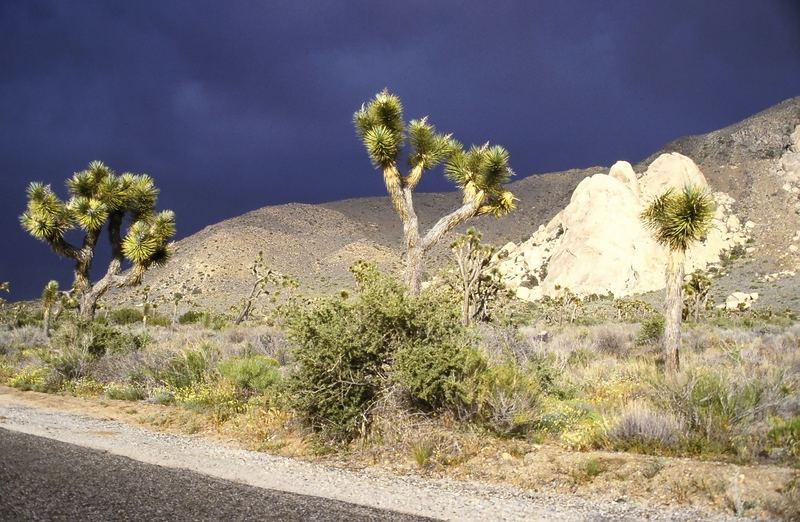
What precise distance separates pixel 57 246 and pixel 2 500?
1922 cm

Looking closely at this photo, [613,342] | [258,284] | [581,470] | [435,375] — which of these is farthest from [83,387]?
[258,284]

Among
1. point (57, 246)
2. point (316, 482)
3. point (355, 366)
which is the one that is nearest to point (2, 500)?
point (316, 482)

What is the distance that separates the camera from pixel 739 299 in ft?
146

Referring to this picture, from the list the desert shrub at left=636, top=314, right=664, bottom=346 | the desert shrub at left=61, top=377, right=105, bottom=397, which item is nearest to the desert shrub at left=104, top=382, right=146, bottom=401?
the desert shrub at left=61, top=377, right=105, bottom=397

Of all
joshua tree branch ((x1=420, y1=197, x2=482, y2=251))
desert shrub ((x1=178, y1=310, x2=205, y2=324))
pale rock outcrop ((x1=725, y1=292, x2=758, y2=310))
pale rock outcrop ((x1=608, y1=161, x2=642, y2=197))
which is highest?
pale rock outcrop ((x1=608, y1=161, x2=642, y2=197))

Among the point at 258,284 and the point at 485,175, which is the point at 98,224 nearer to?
the point at 485,175

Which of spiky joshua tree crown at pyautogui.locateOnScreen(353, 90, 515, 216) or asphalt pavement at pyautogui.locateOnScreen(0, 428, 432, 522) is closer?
asphalt pavement at pyautogui.locateOnScreen(0, 428, 432, 522)

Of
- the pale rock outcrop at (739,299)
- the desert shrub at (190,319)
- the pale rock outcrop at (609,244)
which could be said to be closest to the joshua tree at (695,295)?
the pale rock outcrop at (739,299)

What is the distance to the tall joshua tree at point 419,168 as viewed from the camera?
1706cm

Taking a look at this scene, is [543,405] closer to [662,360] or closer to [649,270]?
[662,360]

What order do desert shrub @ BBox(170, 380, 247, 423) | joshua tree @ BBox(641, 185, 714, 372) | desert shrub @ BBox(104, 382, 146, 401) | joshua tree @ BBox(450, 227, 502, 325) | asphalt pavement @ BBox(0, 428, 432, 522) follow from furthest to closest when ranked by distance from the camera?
joshua tree @ BBox(450, 227, 502, 325) < joshua tree @ BBox(641, 185, 714, 372) < desert shrub @ BBox(104, 382, 146, 401) < desert shrub @ BBox(170, 380, 247, 423) < asphalt pavement @ BBox(0, 428, 432, 522)

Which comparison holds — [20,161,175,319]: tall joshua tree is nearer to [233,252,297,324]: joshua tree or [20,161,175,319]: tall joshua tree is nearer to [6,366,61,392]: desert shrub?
[6,366,61,392]: desert shrub

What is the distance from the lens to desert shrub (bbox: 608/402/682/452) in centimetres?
742

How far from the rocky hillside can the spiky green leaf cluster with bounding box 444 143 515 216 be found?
33476 mm
